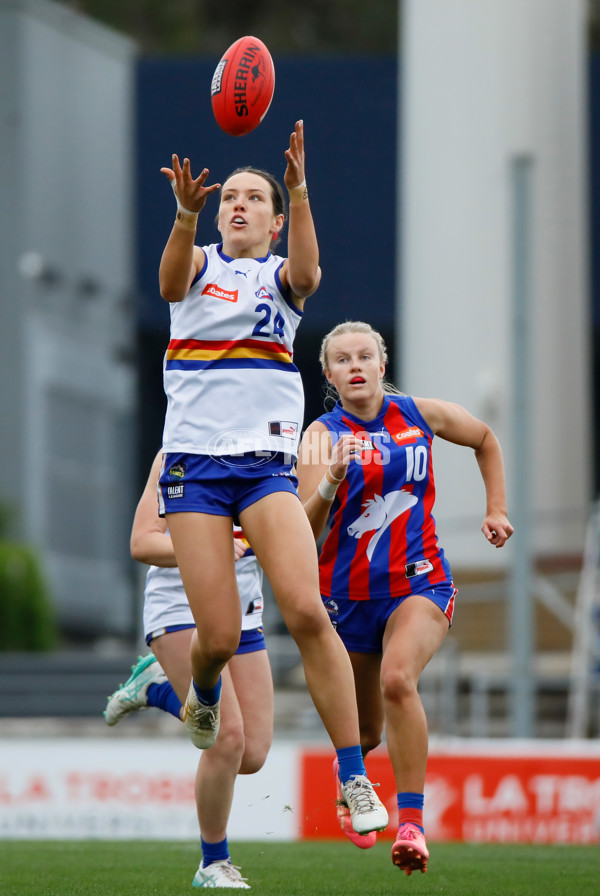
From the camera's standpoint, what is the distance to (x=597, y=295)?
806 inches

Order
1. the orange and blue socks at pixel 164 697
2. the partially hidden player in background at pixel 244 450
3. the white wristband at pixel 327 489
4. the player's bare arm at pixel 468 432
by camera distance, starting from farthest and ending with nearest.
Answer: the orange and blue socks at pixel 164 697
the player's bare arm at pixel 468 432
the white wristband at pixel 327 489
the partially hidden player in background at pixel 244 450

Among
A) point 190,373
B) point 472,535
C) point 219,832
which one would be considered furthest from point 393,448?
point 472,535

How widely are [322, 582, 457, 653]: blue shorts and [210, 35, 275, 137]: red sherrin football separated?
1.99 meters

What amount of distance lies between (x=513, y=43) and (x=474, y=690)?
292 inches

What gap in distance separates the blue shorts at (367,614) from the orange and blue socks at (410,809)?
0.71 meters

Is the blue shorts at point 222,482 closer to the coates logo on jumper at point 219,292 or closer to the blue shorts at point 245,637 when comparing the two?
the coates logo on jumper at point 219,292

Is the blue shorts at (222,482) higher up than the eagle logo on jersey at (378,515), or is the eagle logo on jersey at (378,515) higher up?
the blue shorts at (222,482)

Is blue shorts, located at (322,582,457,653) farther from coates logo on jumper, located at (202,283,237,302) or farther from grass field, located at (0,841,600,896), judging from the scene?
coates logo on jumper, located at (202,283,237,302)

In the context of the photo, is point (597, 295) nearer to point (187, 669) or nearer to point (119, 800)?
point (119, 800)

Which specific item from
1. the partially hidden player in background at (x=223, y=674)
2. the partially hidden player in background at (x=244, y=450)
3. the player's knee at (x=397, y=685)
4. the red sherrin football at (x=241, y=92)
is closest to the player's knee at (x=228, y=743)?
the partially hidden player in background at (x=223, y=674)

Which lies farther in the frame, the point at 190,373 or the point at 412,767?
the point at 412,767

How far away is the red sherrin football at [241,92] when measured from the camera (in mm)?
5867

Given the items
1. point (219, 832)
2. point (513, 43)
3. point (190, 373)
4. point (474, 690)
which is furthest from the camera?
point (513, 43)

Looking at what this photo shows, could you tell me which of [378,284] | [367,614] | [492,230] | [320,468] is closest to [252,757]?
[367,614]
